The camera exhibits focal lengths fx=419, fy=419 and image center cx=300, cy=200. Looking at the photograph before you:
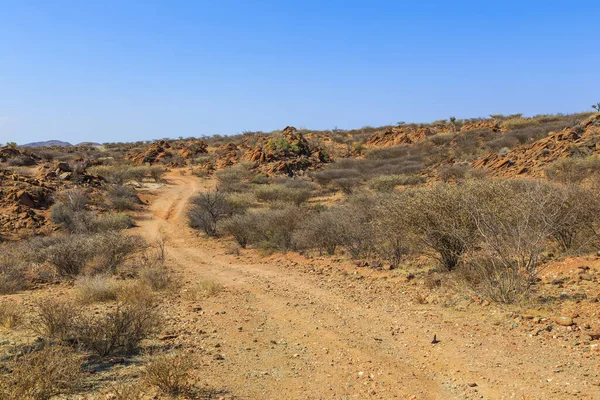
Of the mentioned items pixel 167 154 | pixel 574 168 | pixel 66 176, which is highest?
pixel 167 154

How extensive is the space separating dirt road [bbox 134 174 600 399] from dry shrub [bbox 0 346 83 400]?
1397mm

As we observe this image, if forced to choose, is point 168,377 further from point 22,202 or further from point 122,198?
point 122,198

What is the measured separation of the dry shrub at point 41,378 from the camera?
3670 mm

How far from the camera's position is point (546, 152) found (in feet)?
69.9

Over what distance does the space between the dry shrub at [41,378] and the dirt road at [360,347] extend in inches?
55.0

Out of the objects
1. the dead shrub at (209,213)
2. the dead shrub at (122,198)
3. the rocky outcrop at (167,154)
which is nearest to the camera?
the dead shrub at (209,213)

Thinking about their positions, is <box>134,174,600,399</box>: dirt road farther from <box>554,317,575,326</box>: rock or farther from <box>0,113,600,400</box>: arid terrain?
<box>554,317,575,326</box>: rock

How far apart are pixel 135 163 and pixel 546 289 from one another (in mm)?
42502

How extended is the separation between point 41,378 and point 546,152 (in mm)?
23304

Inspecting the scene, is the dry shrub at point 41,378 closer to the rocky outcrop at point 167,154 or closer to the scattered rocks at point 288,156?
the scattered rocks at point 288,156

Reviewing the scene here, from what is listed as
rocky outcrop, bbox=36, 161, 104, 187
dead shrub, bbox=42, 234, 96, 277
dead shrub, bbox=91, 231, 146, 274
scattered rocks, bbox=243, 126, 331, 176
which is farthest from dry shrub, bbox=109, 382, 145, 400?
scattered rocks, bbox=243, 126, 331, 176

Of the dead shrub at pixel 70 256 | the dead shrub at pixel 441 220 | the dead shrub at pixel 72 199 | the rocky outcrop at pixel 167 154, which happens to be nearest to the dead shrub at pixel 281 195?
the dead shrub at pixel 72 199

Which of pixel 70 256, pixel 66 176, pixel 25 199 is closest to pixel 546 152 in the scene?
pixel 70 256

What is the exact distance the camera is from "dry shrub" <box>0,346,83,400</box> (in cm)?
367
